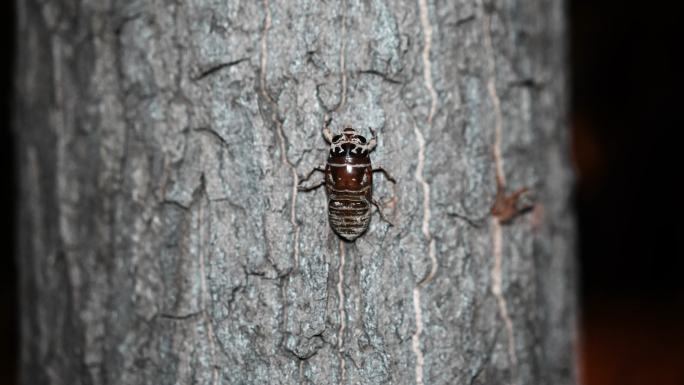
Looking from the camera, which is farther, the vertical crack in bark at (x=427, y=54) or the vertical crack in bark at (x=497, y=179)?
the vertical crack in bark at (x=497, y=179)

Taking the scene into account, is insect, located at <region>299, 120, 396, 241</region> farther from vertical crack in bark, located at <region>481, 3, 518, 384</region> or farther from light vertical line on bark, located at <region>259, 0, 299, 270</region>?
vertical crack in bark, located at <region>481, 3, 518, 384</region>

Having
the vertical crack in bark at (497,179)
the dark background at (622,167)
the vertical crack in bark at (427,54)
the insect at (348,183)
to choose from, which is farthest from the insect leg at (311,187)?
the dark background at (622,167)

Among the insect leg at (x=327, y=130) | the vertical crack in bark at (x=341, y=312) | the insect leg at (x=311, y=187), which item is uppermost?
the insect leg at (x=327, y=130)

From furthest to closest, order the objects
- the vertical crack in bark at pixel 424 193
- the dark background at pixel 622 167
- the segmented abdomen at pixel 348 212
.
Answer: the dark background at pixel 622 167 < the vertical crack in bark at pixel 424 193 < the segmented abdomen at pixel 348 212

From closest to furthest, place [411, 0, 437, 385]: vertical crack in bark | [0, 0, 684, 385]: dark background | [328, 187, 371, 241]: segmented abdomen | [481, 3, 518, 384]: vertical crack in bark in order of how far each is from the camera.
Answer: [328, 187, 371, 241]: segmented abdomen
[411, 0, 437, 385]: vertical crack in bark
[481, 3, 518, 384]: vertical crack in bark
[0, 0, 684, 385]: dark background

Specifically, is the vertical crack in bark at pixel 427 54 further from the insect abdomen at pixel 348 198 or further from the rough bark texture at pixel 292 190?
the insect abdomen at pixel 348 198

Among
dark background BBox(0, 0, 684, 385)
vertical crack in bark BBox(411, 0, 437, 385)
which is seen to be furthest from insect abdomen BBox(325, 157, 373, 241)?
dark background BBox(0, 0, 684, 385)

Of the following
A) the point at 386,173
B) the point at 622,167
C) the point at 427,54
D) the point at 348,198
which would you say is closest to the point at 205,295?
the point at 348,198

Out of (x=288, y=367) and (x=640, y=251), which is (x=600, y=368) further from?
(x=288, y=367)
